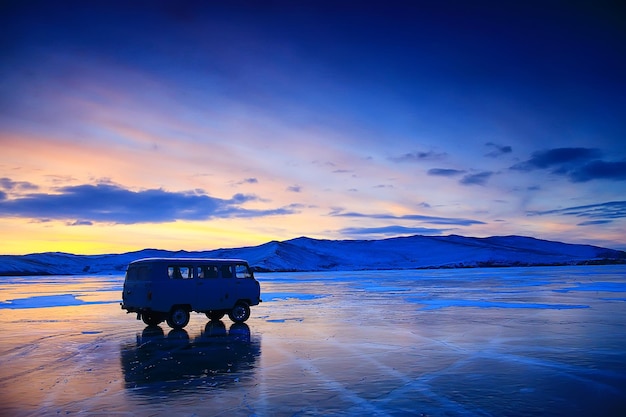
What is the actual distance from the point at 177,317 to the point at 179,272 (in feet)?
5.62

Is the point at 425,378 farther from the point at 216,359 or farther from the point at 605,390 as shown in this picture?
the point at 216,359

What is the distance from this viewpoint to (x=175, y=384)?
11.0 metres

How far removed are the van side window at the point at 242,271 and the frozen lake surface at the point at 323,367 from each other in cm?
200

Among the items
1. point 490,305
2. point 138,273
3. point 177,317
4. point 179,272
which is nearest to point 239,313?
point 177,317

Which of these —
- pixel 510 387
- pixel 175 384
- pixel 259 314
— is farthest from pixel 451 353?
pixel 259 314

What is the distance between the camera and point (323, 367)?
41.3 feet

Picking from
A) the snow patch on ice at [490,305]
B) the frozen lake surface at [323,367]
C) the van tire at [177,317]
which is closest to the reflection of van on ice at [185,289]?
the van tire at [177,317]

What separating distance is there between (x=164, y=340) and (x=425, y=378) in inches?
381

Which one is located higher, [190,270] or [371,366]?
[190,270]

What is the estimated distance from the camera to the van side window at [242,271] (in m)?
21.9

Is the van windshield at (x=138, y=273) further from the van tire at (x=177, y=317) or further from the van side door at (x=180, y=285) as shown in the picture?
the van tire at (x=177, y=317)

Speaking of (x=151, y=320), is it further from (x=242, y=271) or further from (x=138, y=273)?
(x=242, y=271)

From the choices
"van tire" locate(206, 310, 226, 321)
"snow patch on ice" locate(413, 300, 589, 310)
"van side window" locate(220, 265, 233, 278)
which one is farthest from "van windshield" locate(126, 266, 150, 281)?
"snow patch on ice" locate(413, 300, 589, 310)

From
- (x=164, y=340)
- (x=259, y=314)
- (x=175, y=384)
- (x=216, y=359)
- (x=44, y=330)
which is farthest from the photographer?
(x=259, y=314)
